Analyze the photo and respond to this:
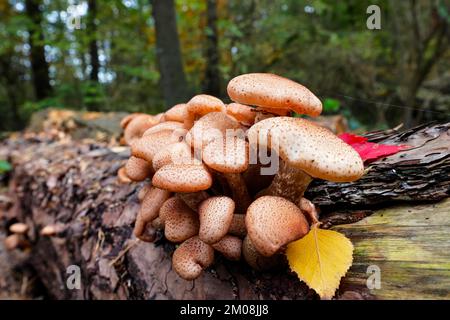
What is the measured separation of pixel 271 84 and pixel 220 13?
28.6ft

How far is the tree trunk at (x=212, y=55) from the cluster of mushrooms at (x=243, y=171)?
5.91 metres

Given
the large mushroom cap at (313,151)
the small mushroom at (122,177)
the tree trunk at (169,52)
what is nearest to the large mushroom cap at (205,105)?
the large mushroom cap at (313,151)

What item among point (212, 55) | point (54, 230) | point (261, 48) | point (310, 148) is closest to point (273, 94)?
point (310, 148)

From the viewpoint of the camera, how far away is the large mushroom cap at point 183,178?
1365 millimetres

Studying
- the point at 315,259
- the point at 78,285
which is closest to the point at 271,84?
the point at 315,259

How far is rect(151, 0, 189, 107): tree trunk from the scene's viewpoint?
5.60m

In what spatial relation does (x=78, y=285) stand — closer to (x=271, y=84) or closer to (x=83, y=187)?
(x=83, y=187)

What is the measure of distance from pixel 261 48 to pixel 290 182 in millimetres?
6742

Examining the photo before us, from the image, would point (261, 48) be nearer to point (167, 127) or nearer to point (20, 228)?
point (20, 228)

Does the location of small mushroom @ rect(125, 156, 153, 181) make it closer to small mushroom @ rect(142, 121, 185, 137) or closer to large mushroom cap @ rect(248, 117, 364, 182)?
small mushroom @ rect(142, 121, 185, 137)
